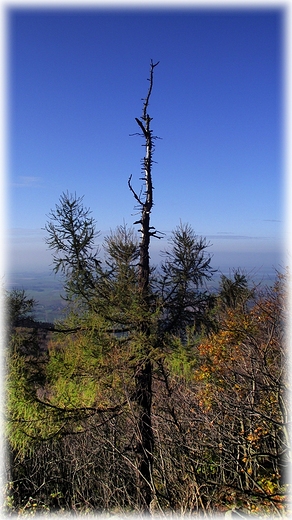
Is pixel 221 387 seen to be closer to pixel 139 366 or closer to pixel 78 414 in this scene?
pixel 139 366

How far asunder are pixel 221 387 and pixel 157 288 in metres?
3.45

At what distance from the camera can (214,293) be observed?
31.5ft

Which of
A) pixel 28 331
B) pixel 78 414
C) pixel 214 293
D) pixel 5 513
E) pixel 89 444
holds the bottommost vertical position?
pixel 89 444

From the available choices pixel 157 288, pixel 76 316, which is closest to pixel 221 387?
pixel 157 288

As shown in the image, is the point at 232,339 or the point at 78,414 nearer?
the point at 78,414

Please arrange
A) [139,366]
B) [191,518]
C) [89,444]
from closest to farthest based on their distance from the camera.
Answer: [191,518], [139,366], [89,444]

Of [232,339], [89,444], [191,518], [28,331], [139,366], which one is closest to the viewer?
[191,518]

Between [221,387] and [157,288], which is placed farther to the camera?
[221,387]

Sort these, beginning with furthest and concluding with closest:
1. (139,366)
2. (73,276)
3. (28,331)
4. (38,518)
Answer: (28,331) < (73,276) < (139,366) < (38,518)

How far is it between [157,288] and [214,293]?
144 centimetres

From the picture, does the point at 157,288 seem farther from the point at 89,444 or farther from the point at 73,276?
the point at 89,444

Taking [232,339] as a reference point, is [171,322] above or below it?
above

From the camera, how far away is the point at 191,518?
3764 mm

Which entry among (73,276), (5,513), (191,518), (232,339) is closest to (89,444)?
(5,513)
